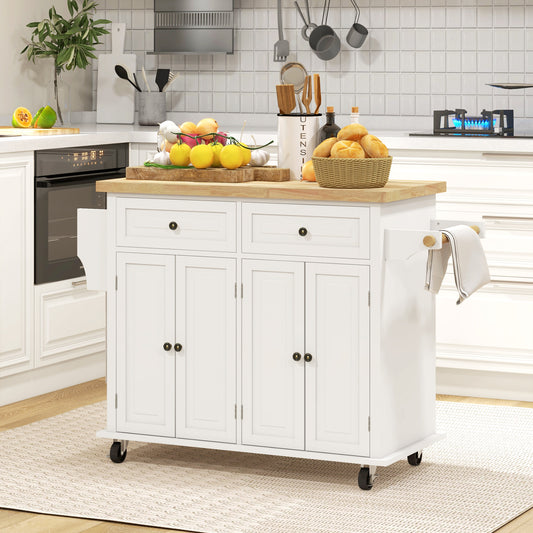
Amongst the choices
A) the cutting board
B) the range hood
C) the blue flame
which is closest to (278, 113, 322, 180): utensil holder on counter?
the blue flame

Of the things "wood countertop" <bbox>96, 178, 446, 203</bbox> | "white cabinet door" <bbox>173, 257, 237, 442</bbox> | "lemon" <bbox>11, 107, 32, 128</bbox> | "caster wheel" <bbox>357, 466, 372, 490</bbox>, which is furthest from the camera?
"lemon" <bbox>11, 107, 32, 128</bbox>

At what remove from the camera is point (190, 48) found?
5363mm

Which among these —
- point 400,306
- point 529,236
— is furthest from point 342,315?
point 529,236

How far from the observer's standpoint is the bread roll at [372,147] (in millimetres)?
3199

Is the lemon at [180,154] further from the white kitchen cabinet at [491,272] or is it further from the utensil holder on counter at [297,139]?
the white kitchen cabinet at [491,272]

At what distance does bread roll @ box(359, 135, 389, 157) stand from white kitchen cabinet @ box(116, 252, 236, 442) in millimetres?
483

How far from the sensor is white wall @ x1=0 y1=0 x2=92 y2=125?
5.16 metres

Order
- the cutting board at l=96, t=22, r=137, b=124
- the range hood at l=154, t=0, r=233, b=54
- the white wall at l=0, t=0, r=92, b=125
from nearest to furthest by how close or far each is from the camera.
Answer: the white wall at l=0, t=0, r=92, b=125 < the range hood at l=154, t=0, r=233, b=54 < the cutting board at l=96, t=22, r=137, b=124

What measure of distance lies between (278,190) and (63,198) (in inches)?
58.9

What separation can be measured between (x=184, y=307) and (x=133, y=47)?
8.39 feet

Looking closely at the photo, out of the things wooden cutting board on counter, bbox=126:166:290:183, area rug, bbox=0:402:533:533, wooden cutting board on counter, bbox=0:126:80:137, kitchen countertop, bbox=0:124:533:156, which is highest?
wooden cutting board on counter, bbox=0:126:80:137

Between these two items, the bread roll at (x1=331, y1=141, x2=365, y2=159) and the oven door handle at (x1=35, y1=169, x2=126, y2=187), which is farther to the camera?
the oven door handle at (x1=35, y1=169, x2=126, y2=187)

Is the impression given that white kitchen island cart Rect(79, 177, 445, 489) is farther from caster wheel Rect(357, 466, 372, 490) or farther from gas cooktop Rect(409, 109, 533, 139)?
gas cooktop Rect(409, 109, 533, 139)

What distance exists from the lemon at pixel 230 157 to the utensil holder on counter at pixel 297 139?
15 centimetres
